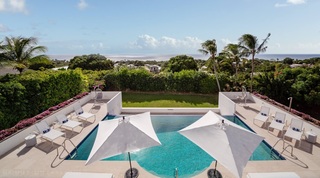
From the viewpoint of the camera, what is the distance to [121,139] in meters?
5.84

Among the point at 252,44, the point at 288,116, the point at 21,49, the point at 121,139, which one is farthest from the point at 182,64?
the point at 121,139

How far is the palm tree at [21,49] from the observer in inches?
577

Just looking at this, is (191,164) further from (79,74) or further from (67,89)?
(79,74)

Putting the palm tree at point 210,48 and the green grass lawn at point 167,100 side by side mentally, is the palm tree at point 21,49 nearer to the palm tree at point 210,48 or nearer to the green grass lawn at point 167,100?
the green grass lawn at point 167,100

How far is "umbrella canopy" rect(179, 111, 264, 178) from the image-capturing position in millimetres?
4957

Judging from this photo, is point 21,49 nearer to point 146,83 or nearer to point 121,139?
point 146,83

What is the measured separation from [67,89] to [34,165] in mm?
9334

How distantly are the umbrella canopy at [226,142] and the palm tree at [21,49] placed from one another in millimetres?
14755

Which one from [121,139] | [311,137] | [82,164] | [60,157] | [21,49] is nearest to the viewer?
[121,139]

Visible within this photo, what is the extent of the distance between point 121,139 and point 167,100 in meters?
12.0

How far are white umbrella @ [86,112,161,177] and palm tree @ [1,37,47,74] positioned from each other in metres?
12.4

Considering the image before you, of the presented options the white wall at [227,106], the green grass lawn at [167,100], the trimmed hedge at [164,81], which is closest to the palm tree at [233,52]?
the trimmed hedge at [164,81]

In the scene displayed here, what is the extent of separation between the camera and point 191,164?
770cm

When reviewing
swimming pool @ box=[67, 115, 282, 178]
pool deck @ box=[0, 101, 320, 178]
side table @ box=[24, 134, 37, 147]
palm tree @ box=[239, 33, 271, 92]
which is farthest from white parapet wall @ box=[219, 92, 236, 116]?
side table @ box=[24, 134, 37, 147]
